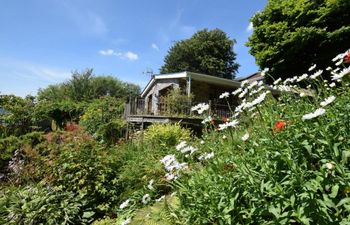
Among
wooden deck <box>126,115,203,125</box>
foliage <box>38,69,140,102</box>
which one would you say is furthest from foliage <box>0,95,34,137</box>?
foliage <box>38,69,140,102</box>

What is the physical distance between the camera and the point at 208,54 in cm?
3294

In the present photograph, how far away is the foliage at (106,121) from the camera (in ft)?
36.9

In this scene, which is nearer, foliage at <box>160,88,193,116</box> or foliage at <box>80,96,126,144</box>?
foliage at <box>80,96,126,144</box>

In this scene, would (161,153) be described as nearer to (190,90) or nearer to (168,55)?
(190,90)

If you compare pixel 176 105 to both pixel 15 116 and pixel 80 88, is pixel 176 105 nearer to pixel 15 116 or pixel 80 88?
pixel 15 116

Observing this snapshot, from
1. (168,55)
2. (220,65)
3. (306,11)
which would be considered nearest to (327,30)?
(306,11)

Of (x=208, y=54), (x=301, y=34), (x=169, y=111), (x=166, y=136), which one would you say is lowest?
(x=166, y=136)

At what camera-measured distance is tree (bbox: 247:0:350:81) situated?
37.6 feet

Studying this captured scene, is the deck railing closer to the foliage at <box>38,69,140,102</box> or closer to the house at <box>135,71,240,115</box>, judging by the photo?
the house at <box>135,71,240,115</box>

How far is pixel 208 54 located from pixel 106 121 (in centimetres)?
2229

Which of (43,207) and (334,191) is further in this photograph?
(43,207)

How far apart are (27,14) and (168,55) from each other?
28.6 meters

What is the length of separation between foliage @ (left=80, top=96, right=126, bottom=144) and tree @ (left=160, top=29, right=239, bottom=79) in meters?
18.1

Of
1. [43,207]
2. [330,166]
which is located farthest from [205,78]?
[330,166]
